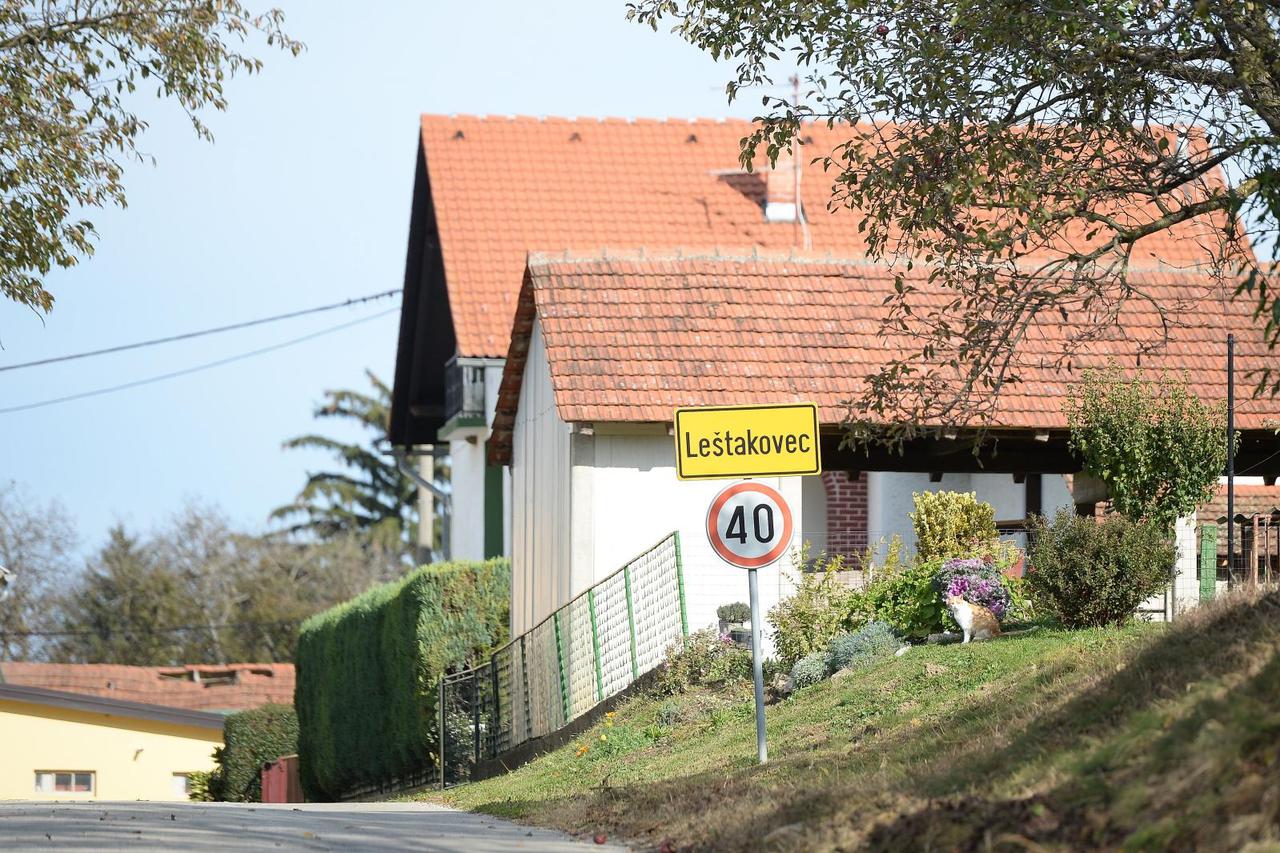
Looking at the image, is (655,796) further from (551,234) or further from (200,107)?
(551,234)

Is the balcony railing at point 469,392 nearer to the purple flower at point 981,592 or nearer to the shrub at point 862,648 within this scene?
the shrub at point 862,648

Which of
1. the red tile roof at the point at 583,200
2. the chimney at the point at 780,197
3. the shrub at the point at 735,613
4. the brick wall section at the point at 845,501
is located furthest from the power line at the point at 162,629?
the shrub at the point at 735,613

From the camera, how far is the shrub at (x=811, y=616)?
17141 millimetres

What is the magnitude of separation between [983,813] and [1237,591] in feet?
13.6

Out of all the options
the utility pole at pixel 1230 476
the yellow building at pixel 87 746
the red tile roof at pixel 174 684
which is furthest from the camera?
the red tile roof at pixel 174 684

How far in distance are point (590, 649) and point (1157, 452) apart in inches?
236

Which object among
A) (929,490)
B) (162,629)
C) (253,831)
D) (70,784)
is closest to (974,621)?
(253,831)

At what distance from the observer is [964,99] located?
1245 centimetres

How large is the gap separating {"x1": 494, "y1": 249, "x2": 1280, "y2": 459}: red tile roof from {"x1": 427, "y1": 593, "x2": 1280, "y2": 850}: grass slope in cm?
456

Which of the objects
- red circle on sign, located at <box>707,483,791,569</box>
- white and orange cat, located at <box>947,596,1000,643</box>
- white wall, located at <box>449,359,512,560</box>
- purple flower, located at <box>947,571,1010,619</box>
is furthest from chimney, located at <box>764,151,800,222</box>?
red circle on sign, located at <box>707,483,791,569</box>

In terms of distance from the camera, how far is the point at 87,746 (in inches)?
1499

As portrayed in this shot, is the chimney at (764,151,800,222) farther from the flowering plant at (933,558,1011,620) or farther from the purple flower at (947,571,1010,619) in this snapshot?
the purple flower at (947,571,1010,619)

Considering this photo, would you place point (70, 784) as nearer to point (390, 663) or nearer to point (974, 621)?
point (390, 663)

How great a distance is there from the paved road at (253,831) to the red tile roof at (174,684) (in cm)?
3301
